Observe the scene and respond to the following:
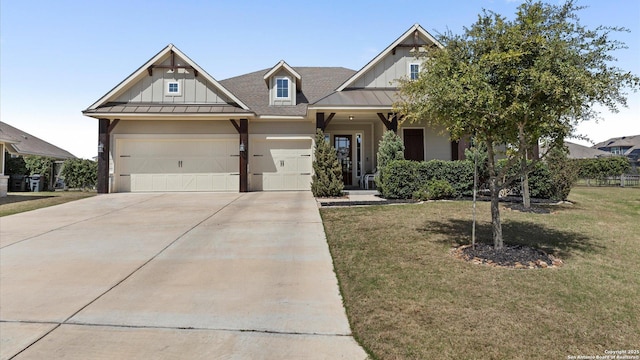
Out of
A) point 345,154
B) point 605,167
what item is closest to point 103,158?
point 345,154

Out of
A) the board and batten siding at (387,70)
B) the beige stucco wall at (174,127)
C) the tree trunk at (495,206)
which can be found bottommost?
the tree trunk at (495,206)

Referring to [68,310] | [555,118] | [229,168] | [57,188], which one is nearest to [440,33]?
[555,118]

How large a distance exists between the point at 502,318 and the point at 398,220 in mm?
4532

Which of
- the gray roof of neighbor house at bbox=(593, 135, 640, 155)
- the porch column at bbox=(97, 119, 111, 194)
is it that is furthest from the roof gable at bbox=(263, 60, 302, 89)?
the gray roof of neighbor house at bbox=(593, 135, 640, 155)

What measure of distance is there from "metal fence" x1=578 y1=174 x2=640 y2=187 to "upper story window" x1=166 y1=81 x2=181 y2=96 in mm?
25155

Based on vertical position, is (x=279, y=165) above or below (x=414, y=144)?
below

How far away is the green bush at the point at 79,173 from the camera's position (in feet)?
52.1

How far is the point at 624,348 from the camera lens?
2713mm

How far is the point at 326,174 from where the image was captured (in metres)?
11.6

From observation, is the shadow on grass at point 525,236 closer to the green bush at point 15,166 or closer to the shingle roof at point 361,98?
the shingle roof at point 361,98

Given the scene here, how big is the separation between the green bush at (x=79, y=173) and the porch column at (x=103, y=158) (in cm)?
354

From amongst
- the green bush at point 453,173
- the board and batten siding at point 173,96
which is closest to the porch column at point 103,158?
the board and batten siding at point 173,96

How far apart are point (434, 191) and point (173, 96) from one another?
11.6m

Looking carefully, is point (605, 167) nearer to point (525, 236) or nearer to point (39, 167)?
point (525, 236)
